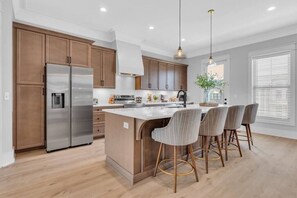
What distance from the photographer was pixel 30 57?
3.12m

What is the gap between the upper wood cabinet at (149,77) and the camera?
17.7ft

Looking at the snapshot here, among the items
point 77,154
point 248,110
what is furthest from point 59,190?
point 248,110

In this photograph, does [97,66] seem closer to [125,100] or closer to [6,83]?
[125,100]

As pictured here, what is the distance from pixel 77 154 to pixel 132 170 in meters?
1.57

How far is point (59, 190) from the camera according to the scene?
75.5 inches

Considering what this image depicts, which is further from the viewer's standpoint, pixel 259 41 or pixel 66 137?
pixel 259 41

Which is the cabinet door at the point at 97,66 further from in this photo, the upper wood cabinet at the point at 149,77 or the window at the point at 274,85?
the window at the point at 274,85

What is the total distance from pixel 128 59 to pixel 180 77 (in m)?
2.62

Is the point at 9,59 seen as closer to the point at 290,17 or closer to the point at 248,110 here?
the point at 248,110

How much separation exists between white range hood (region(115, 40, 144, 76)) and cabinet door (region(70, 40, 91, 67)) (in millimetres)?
1018

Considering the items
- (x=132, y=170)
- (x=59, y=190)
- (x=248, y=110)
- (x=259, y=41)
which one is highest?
(x=259, y=41)

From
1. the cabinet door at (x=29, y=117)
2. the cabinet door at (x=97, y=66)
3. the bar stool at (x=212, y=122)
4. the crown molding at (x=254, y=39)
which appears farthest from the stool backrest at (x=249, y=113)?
the cabinet door at (x=29, y=117)

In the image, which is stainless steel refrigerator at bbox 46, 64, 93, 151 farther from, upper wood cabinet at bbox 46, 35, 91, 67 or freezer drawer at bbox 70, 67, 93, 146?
upper wood cabinet at bbox 46, 35, 91, 67

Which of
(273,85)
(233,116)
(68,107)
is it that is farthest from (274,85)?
(68,107)
